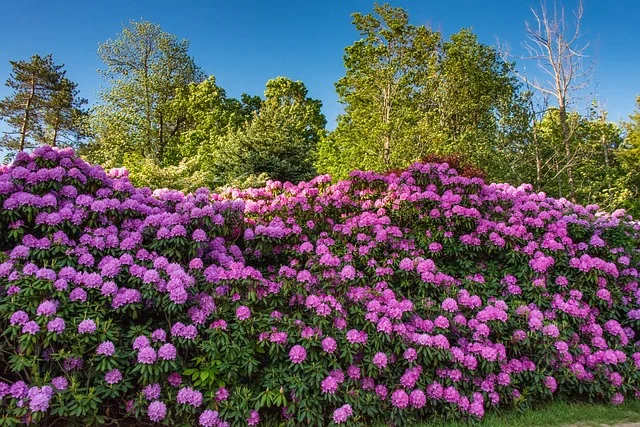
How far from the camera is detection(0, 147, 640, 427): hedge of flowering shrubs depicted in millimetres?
3068

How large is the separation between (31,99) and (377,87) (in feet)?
65.8

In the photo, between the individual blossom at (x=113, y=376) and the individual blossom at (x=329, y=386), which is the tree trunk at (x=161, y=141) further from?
the individual blossom at (x=329, y=386)

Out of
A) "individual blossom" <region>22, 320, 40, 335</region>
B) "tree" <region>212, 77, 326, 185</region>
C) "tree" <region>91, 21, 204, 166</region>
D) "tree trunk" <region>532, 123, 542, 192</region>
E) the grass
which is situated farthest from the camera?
"tree" <region>91, 21, 204, 166</region>

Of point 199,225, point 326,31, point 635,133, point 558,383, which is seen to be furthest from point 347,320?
point 635,133

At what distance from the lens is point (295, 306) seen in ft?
12.3

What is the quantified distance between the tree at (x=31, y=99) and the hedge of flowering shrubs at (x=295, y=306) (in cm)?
2335

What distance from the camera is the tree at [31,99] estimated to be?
2272cm

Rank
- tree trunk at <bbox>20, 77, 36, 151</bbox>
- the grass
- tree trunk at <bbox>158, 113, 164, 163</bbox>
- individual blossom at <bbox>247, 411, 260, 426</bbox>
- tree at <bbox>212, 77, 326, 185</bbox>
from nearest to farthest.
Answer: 1. individual blossom at <bbox>247, 411, 260, 426</bbox>
2. the grass
3. tree at <bbox>212, 77, 326, 185</bbox>
4. tree trunk at <bbox>158, 113, 164, 163</bbox>
5. tree trunk at <bbox>20, 77, 36, 151</bbox>

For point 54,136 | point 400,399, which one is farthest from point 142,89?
point 400,399

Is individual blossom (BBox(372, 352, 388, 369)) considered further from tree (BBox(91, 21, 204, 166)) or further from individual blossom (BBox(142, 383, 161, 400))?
tree (BBox(91, 21, 204, 166))

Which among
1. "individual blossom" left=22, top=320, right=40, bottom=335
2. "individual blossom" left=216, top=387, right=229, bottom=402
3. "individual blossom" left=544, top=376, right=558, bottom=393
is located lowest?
"individual blossom" left=216, top=387, right=229, bottom=402

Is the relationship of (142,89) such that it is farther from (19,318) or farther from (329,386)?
(329,386)

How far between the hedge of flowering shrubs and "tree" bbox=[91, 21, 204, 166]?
18.3 m

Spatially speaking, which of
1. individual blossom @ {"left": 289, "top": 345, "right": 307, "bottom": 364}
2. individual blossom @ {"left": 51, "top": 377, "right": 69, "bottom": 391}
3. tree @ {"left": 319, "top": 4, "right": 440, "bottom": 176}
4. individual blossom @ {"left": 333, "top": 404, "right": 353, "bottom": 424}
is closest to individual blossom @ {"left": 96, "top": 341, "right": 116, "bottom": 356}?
individual blossom @ {"left": 51, "top": 377, "right": 69, "bottom": 391}
